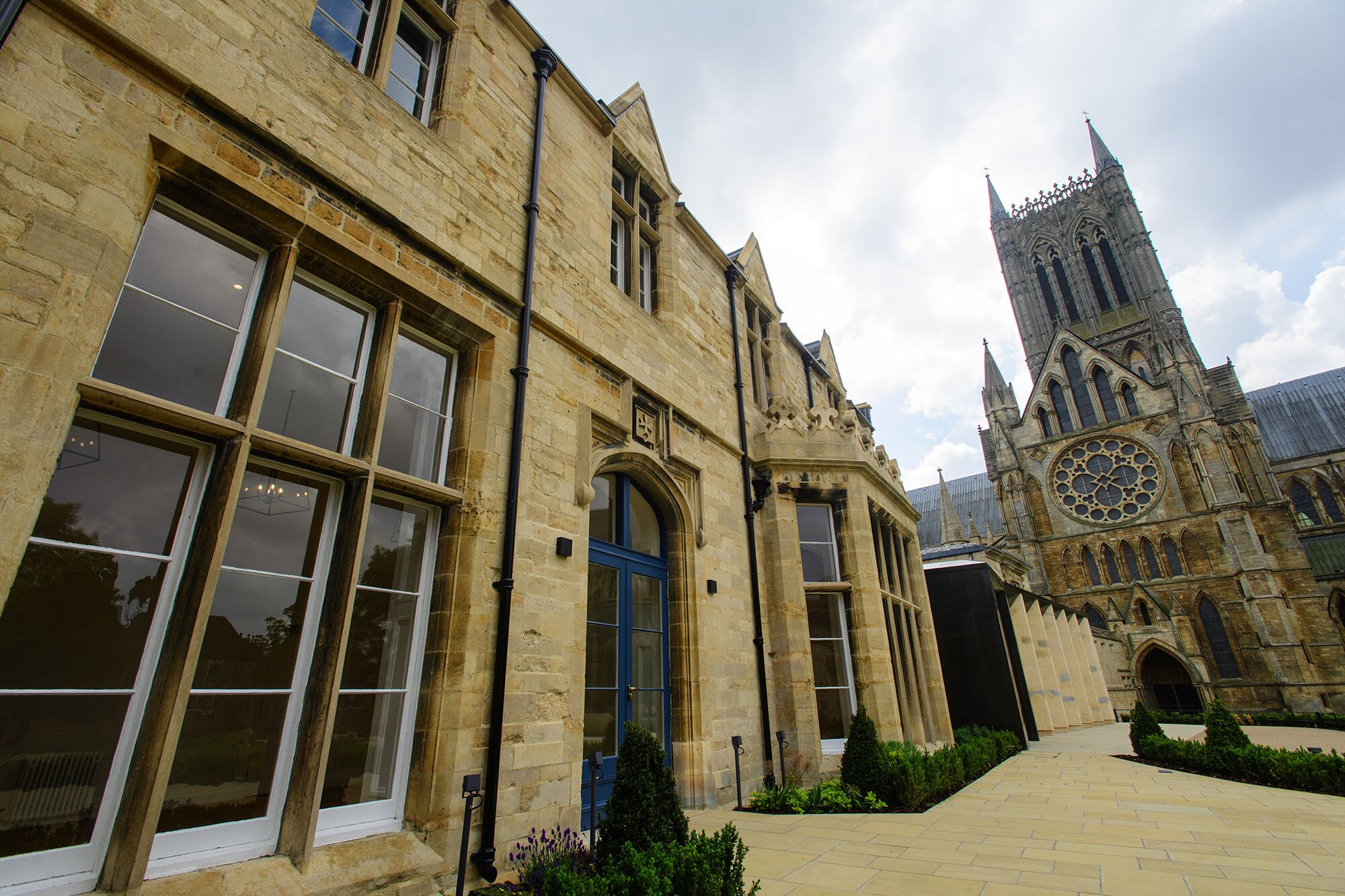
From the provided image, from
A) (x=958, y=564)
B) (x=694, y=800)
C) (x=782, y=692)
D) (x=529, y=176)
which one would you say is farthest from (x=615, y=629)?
(x=958, y=564)

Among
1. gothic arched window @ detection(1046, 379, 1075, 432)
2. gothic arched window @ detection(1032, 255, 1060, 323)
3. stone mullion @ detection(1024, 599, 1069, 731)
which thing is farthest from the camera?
gothic arched window @ detection(1032, 255, 1060, 323)

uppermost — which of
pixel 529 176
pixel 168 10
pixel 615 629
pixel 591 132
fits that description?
pixel 591 132

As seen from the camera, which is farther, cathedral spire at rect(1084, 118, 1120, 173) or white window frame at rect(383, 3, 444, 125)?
cathedral spire at rect(1084, 118, 1120, 173)

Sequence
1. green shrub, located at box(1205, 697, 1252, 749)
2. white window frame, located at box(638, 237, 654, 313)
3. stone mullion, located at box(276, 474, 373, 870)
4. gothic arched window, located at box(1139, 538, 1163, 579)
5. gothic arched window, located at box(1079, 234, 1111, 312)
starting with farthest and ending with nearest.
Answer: gothic arched window, located at box(1079, 234, 1111, 312)
gothic arched window, located at box(1139, 538, 1163, 579)
green shrub, located at box(1205, 697, 1252, 749)
white window frame, located at box(638, 237, 654, 313)
stone mullion, located at box(276, 474, 373, 870)

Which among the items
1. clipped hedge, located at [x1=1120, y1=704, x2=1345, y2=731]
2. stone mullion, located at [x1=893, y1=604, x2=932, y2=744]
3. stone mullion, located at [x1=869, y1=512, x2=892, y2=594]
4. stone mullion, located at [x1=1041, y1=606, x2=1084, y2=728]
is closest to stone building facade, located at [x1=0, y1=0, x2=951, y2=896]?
stone mullion, located at [x1=893, y1=604, x2=932, y2=744]

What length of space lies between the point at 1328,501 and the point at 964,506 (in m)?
21.7

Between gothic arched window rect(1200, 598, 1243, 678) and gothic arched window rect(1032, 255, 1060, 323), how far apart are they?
2393 centimetres

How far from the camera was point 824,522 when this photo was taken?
33.4ft

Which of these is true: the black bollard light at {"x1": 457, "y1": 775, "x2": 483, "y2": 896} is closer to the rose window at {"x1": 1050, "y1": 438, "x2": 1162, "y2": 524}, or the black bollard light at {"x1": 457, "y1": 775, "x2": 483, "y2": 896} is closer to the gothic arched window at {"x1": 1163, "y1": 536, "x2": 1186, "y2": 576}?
the gothic arched window at {"x1": 1163, "y1": 536, "x2": 1186, "y2": 576}

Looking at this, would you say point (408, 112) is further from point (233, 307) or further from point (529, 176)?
point (233, 307)

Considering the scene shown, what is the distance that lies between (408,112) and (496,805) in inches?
222

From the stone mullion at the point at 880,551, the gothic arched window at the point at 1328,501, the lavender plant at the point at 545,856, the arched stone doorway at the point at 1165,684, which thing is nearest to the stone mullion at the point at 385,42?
the lavender plant at the point at 545,856

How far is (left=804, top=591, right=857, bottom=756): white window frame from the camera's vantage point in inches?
348

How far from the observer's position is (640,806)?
4.06m
